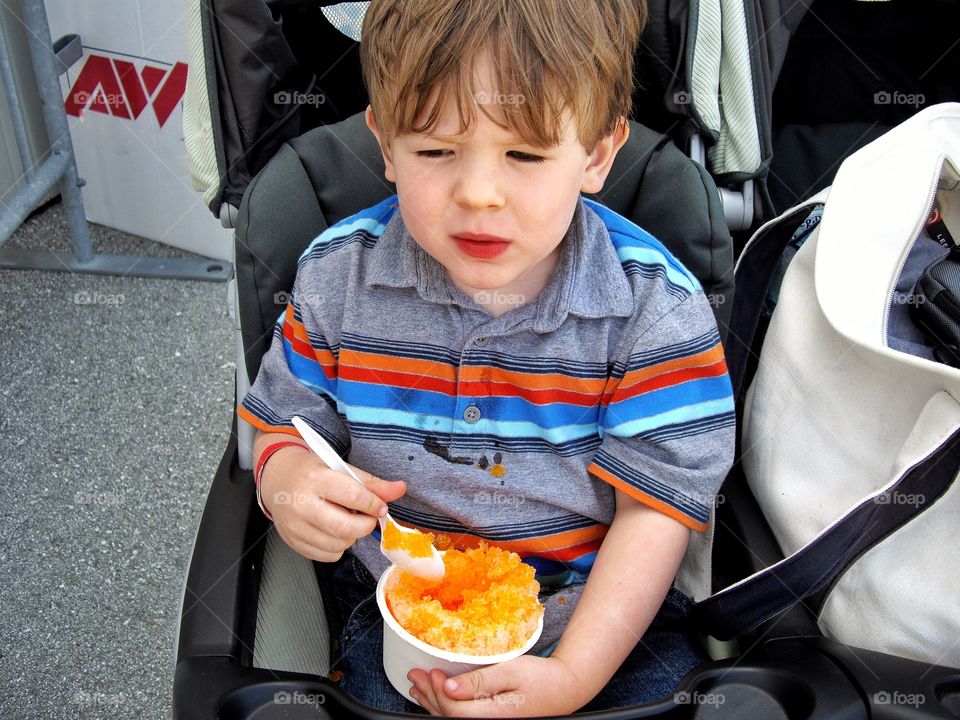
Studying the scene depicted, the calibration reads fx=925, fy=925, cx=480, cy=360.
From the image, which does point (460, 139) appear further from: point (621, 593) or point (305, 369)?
point (621, 593)

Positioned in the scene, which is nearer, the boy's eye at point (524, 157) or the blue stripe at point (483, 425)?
the boy's eye at point (524, 157)

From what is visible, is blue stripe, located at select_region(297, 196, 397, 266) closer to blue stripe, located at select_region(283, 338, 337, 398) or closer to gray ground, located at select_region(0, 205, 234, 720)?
blue stripe, located at select_region(283, 338, 337, 398)

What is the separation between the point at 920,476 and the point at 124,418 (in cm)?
160

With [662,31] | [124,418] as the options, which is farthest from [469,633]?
[124,418]

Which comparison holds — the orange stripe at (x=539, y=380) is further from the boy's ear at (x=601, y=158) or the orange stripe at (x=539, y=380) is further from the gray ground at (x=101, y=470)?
the gray ground at (x=101, y=470)

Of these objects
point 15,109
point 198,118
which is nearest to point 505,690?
point 198,118

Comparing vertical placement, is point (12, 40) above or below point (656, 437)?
below

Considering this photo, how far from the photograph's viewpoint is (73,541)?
168 centimetres

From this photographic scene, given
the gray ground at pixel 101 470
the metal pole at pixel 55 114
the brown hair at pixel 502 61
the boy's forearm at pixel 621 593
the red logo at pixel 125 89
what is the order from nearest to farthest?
1. the brown hair at pixel 502 61
2. the boy's forearm at pixel 621 593
3. the gray ground at pixel 101 470
4. the metal pole at pixel 55 114
5. the red logo at pixel 125 89

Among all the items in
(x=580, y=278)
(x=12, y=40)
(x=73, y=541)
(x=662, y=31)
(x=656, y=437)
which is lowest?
(x=73, y=541)

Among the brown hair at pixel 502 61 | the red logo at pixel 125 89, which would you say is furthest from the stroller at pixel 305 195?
the red logo at pixel 125 89

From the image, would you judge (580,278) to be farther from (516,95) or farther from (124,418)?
(124,418)

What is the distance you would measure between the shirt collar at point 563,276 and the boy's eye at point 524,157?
15 centimetres

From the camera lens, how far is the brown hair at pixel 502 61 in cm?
81
